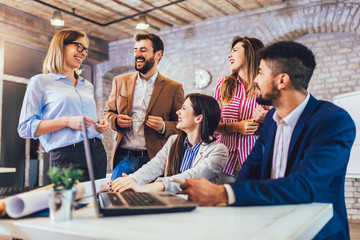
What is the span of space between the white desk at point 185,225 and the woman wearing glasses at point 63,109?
3.78 feet

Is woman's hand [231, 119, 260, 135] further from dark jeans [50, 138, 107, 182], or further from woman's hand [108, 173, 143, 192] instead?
dark jeans [50, 138, 107, 182]

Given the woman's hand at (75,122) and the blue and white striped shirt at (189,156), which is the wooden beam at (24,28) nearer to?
the woman's hand at (75,122)

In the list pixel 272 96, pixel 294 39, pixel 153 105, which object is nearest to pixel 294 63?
pixel 272 96

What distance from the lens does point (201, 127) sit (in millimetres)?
2332

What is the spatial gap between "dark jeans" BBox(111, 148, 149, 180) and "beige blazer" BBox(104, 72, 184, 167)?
8 centimetres

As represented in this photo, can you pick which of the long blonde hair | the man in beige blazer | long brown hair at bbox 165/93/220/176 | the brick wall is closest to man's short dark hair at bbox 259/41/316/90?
long brown hair at bbox 165/93/220/176

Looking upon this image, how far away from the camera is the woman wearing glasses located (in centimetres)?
214

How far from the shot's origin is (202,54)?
20.8 ft

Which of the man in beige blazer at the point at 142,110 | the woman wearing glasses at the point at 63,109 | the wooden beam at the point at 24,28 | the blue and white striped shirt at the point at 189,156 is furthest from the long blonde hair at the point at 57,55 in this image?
Answer: the wooden beam at the point at 24,28

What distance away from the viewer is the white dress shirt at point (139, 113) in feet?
8.98

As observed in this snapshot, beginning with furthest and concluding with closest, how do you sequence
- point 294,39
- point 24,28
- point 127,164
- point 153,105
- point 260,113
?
point 24,28, point 294,39, point 153,105, point 127,164, point 260,113

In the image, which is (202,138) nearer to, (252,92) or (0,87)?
(252,92)

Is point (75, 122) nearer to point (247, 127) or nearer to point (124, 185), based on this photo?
point (124, 185)

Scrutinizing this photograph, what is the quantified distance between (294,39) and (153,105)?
12.6ft
